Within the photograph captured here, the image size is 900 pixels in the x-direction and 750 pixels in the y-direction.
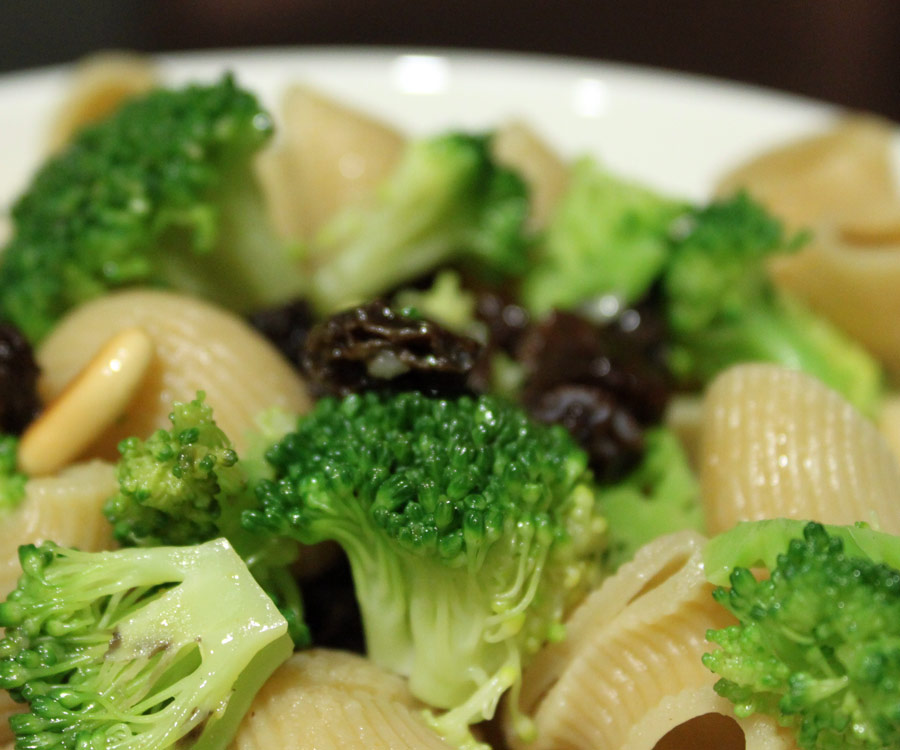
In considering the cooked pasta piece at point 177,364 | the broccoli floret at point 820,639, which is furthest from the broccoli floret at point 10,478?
the broccoli floret at point 820,639

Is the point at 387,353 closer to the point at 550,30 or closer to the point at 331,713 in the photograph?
the point at 331,713

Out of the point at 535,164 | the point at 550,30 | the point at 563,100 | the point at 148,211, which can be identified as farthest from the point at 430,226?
the point at 550,30

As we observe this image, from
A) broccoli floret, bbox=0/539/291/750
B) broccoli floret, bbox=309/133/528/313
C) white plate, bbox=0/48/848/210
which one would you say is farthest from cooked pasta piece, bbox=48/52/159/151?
broccoli floret, bbox=0/539/291/750

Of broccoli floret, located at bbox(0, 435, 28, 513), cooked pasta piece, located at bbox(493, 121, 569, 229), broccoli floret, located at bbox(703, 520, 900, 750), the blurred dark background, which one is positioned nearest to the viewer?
broccoli floret, located at bbox(703, 520, 900, 750)

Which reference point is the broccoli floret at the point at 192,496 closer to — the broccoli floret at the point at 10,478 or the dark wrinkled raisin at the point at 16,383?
the broccoli floret at the point at 10,478

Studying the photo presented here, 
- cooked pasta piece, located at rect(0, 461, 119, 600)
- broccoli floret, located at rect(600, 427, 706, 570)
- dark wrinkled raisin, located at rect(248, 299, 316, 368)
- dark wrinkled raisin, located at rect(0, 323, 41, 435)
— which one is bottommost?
broccoli floret, located at rect(600, 427, 706, 570)

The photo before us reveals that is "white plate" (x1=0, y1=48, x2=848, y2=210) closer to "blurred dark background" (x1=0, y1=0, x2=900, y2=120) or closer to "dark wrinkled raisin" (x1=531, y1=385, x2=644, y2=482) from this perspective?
"dark wrinkled raisin" (x1=531, y1=385, x2=644, y2=482)

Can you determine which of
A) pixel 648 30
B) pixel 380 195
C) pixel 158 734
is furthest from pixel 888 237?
pixel 648 30
